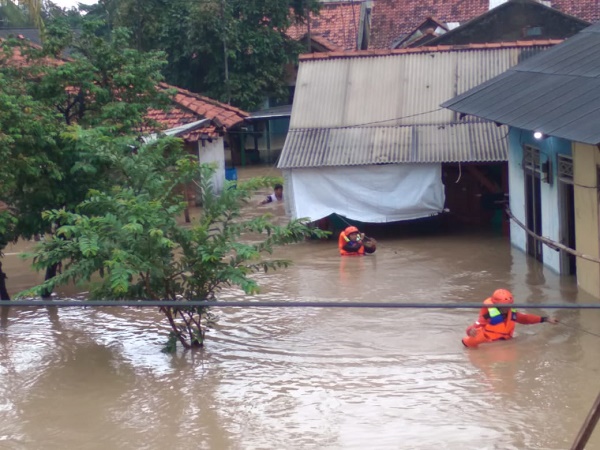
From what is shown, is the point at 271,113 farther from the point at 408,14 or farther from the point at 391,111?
the point at 391,111

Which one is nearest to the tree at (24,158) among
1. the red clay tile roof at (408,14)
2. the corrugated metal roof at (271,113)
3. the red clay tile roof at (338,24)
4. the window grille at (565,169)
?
the window grille at (565,169)

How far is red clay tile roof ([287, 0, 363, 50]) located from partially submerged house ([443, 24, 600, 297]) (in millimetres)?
21865

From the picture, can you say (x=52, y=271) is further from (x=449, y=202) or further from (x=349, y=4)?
Result: (x=349, y=4)

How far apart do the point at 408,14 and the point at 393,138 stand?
2077cm

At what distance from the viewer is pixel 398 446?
788 cm

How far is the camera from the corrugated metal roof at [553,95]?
35.9ft

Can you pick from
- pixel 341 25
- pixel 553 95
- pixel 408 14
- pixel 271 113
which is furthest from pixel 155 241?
pixel 341 25

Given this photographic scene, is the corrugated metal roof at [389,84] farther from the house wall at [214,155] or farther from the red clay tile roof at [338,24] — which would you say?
the red clay tile roof at [338,24]

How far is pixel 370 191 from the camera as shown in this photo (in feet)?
57.5

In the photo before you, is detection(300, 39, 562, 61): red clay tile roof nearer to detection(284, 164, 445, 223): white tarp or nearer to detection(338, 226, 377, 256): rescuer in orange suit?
detection(284, 164, 445, 223): white tarp

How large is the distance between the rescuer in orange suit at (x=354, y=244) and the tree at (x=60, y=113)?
438cm

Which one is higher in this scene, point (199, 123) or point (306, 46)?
point (306, 46)

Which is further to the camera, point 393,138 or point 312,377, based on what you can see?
point 393,138

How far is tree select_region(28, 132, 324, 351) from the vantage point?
989 centimetres
